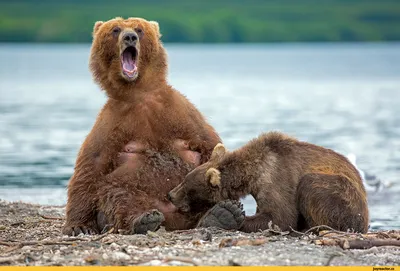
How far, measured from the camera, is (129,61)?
8609 millimetres

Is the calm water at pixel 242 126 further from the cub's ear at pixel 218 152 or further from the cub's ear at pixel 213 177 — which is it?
the cub's ear at pixel 213 177

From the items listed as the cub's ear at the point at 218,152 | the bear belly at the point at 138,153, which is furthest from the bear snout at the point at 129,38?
the cub's ear at the point at 218,152

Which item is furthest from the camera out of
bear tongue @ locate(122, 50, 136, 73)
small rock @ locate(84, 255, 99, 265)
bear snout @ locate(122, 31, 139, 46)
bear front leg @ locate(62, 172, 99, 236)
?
bear tongue @ locate(122, 50, 136, 73)

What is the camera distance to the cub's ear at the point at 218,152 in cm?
839

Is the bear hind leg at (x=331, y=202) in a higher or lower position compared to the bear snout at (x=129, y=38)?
lower

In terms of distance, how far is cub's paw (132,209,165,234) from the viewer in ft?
26.2

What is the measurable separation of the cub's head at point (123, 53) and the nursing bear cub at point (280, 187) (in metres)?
0.99

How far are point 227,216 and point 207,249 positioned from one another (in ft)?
2.73

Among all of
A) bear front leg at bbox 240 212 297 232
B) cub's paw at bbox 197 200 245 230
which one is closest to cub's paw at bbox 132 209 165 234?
cub's paw at bbox 197 200 245 230

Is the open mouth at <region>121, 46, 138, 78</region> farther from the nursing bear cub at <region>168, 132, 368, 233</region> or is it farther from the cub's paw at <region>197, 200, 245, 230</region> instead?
the cub's paw at <region>197, 200, 245, 230</region>

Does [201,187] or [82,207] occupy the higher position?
[201,187]

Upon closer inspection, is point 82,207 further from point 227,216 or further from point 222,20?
point 222,20

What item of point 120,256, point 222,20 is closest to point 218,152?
point 120,256

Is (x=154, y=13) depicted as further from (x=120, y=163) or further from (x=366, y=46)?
(x=120, y=163)
